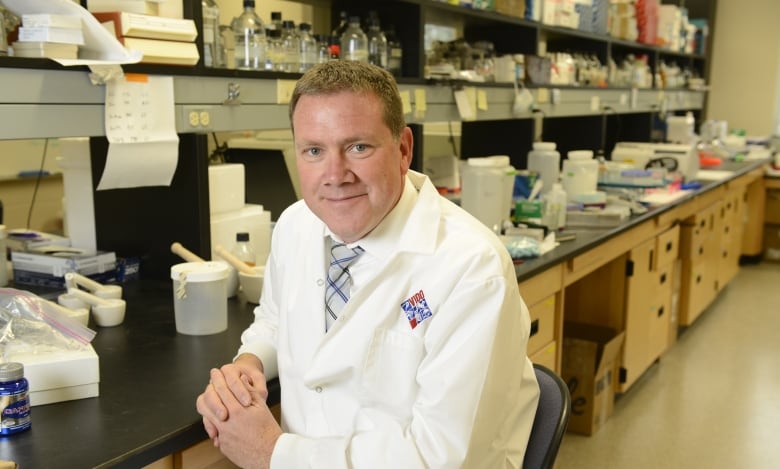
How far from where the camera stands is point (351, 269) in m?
1.34

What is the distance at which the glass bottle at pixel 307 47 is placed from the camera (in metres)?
2.31

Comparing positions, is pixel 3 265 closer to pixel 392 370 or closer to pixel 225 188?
pixel 225 188

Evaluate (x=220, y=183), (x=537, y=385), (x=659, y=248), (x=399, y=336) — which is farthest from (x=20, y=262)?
(x=659, y=248)

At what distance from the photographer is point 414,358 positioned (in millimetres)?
1198

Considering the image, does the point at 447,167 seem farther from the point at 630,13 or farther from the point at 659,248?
the point at 630,13

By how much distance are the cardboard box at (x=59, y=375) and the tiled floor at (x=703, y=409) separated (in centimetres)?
197

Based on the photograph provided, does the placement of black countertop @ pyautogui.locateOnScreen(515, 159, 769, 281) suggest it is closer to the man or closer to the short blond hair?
the man

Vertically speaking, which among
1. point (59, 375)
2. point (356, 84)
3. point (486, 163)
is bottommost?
point (59, 375)

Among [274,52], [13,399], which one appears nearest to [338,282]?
[13,399]

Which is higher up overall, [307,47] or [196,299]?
[307,47]

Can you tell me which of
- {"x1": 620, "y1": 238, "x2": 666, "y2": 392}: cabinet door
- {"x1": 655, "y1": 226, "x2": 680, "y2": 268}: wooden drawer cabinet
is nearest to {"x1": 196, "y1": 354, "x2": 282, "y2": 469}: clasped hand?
{"x1": 620, "y1": 238, "x2": 666, "y2": 392}: cabinet door

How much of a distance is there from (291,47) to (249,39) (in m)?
0.14

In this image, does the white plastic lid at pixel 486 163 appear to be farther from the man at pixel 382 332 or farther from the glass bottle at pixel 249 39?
the man at pixel 382 332

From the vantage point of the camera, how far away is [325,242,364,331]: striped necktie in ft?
4.37
